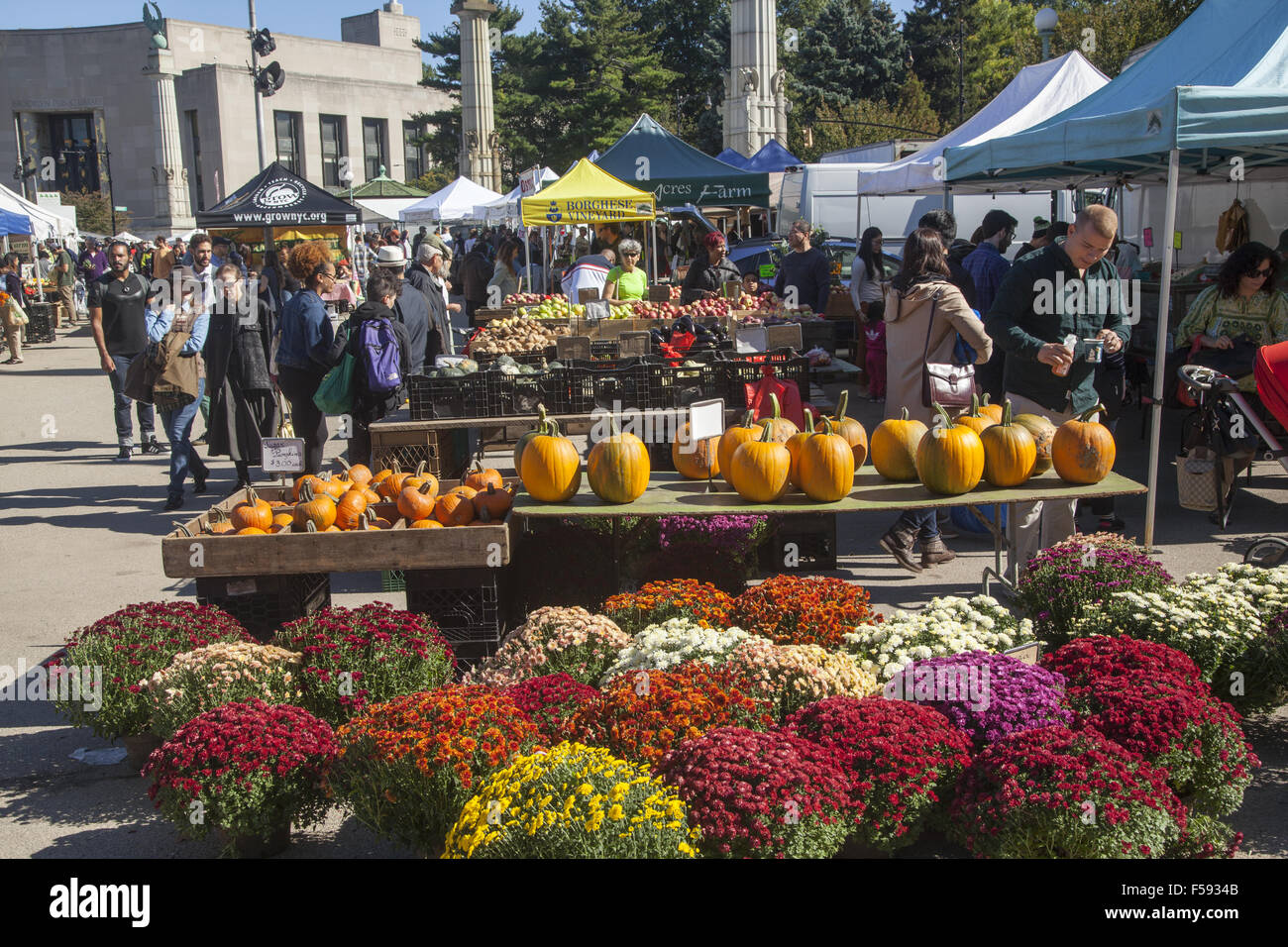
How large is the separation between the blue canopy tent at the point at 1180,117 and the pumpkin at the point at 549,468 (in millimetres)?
3118

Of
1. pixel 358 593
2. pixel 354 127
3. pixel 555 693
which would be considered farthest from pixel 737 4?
pixel 354 127

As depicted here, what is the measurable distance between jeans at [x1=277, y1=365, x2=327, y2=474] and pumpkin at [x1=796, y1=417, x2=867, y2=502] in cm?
476

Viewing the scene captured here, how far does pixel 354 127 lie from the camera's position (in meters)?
81.1

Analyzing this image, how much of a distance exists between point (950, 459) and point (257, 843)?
3137 millimetres

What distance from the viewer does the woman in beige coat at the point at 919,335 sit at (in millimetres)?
6758

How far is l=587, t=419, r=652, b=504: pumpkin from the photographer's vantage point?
5133mm

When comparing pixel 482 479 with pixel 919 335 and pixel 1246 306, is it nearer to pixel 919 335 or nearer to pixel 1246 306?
pixel 919 335

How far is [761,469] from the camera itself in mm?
5117

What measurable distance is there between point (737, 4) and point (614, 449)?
34.2 metres

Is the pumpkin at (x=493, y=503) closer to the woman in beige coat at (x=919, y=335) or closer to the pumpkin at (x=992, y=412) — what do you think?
the pumpkin at (x=992, y=412)

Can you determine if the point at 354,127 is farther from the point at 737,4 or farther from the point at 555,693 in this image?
the point at 555,693

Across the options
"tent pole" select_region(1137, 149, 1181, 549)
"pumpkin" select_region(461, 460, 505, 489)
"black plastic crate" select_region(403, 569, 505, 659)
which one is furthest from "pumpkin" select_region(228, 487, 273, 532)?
"tent pole" select_region(1137, 149, 1181, 549)

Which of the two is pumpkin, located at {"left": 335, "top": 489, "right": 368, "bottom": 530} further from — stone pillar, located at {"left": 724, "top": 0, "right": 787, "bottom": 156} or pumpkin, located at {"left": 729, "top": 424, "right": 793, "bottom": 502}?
stone pillar, located at {"left": 724, "top": 0, "right": 787, "bottom": 156}

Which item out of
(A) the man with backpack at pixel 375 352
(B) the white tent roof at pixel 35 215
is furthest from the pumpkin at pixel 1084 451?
(B) the white tent roof at pixel 35 215
